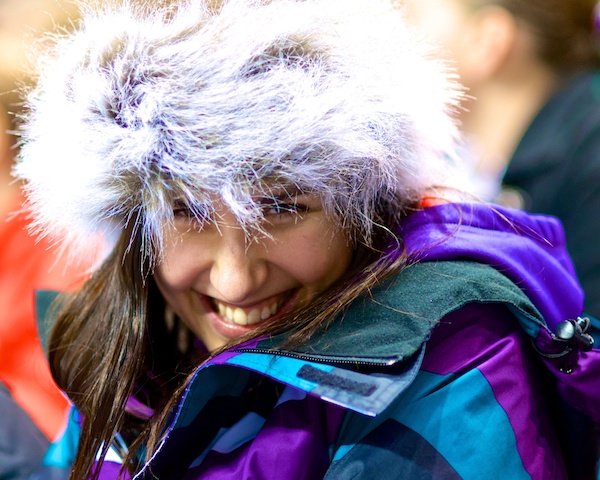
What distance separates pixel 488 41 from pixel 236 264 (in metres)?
1.48

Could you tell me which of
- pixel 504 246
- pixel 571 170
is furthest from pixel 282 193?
pixel 571 170

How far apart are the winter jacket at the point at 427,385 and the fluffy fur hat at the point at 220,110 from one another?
0.13m

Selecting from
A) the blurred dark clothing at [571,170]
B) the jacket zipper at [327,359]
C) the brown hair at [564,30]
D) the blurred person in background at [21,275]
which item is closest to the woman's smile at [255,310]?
the jacket zipper at [327,359]

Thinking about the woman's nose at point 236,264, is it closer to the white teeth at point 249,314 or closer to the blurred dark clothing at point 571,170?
the white teeth at point 249,314

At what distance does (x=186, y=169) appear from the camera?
773 millimetres

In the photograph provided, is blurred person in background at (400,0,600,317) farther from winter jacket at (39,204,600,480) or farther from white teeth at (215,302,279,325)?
white teeth at (215,302,279,325)

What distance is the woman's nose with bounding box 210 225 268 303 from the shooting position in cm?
84

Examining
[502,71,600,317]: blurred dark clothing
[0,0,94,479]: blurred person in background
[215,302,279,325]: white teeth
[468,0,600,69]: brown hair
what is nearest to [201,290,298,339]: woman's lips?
[215,302,279,325]: white teeth

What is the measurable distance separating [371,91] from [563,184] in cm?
101

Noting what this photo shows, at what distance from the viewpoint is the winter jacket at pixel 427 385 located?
0.76 meters

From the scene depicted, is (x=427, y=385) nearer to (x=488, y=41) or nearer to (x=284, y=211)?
(x=284, y=211)

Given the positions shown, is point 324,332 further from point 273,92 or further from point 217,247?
point 273,92

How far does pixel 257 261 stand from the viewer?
86cm

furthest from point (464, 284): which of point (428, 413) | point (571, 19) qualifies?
point (571, 19)
